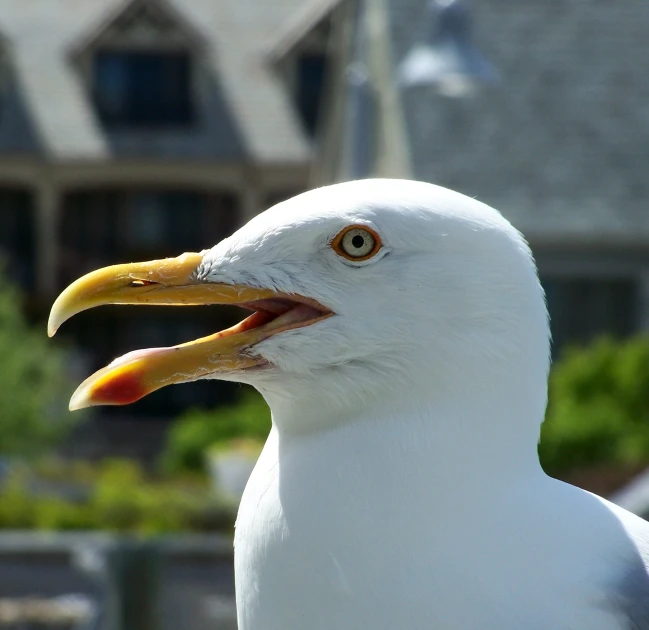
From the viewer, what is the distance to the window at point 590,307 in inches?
615

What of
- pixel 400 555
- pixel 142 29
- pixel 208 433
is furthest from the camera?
pixel 142 29

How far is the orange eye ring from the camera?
2.29 m

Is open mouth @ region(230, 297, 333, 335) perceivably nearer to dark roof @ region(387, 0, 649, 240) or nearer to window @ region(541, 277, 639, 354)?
dark roof @ region(387, 0, 649, 240)

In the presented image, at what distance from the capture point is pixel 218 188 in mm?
25344

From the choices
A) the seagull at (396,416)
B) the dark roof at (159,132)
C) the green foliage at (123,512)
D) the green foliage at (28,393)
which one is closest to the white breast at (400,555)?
the seagull at (396,416)

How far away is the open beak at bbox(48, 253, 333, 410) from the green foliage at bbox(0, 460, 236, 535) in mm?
7570

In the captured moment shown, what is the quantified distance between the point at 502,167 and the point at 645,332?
2.27 metres

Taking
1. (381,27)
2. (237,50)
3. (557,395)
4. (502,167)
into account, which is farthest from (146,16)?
(557,395)

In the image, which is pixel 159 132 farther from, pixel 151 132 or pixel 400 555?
pixel 400 555

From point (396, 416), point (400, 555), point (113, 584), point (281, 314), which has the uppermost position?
point (281, 314)

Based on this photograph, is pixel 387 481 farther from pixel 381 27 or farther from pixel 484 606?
pixel 381 27

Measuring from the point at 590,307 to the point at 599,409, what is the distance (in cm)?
395

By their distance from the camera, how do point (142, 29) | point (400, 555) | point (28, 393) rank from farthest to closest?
point (142, 29) < point (28, 393) < point (400, 555)

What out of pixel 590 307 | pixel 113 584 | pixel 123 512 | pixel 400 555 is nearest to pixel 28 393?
pixel 123 512
